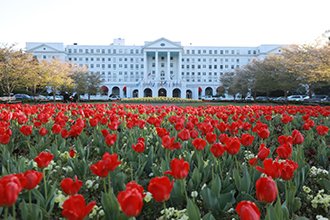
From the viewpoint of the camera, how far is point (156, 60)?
97.7 metres

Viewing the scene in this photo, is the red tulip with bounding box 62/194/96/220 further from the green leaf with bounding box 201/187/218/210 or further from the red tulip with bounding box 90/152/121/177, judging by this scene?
the green leaf with bounding box 201/187/218/210

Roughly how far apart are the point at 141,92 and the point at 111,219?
88.6 metres

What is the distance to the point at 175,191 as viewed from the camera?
8.84 feet

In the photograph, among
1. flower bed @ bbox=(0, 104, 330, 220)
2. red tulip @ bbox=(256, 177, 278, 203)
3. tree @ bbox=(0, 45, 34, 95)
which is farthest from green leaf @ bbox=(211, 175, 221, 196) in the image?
tree @ bbox=(0, 45, 34, 95)

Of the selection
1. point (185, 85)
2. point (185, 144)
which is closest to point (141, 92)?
point (185, 85)

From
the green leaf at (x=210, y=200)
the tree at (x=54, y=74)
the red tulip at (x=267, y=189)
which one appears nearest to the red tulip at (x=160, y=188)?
the red tulip at (x=267, y=189)

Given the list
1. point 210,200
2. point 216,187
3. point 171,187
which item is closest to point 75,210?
point 171,187

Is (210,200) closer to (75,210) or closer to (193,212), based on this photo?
(193,212)

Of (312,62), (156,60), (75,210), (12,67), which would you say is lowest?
(75,210)

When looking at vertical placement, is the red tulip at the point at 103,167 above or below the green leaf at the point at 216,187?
above

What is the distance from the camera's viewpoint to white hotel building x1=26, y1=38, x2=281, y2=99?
98438 mm

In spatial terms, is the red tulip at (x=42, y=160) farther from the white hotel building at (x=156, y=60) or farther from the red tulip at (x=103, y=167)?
the white hotel building at (x=156, y=60)

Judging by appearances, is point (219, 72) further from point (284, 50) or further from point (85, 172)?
point (85, 172)

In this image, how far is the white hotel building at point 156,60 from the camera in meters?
98.4
